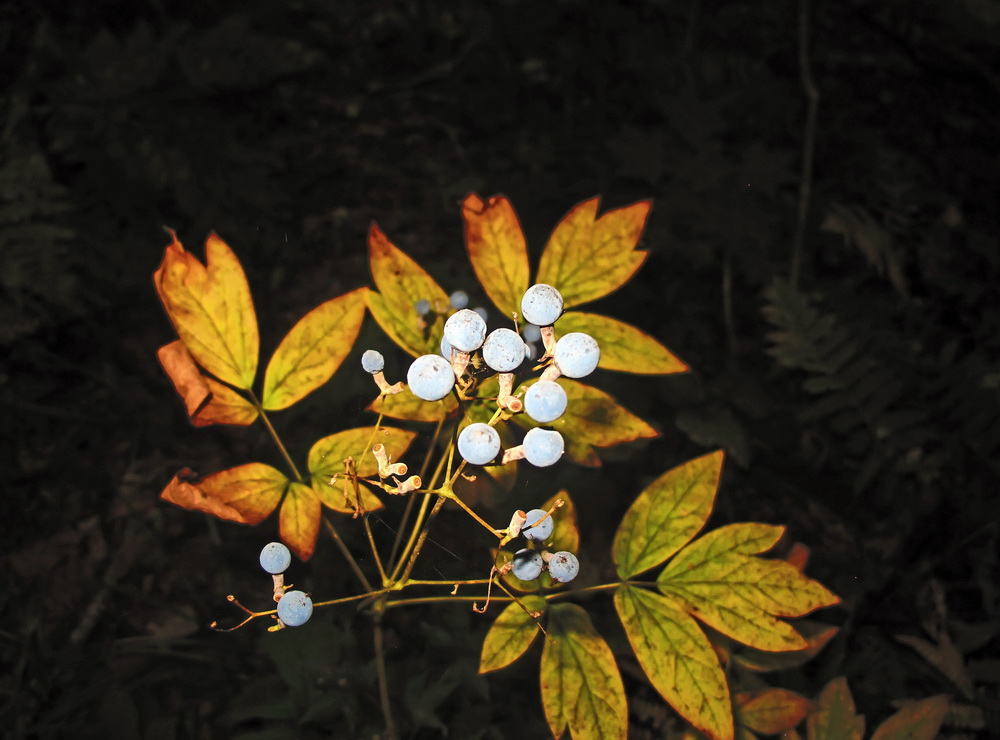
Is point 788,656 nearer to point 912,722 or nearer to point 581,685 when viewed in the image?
point 912,722

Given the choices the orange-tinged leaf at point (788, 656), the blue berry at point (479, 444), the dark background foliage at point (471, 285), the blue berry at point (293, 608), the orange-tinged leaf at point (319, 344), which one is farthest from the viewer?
the dark background foliage at point (471, 285)

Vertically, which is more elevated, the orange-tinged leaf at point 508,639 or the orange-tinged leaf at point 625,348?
the orange-tinged leaf at point 625,348

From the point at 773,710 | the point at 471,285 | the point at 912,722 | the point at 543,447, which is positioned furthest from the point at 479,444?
the point at 471,285

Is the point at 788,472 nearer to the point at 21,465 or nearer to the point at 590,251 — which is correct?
the point at 590,251

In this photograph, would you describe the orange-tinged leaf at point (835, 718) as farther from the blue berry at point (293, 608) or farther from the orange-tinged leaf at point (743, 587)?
the blue berry at point (293, 608)

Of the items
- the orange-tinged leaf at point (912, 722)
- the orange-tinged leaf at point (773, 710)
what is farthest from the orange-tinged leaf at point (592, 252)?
the orange-tinged leaf at point (912, 722)

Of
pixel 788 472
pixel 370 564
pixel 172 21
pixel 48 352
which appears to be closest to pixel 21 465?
pixel 48 352

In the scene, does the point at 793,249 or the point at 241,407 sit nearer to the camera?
the point at 241,407
